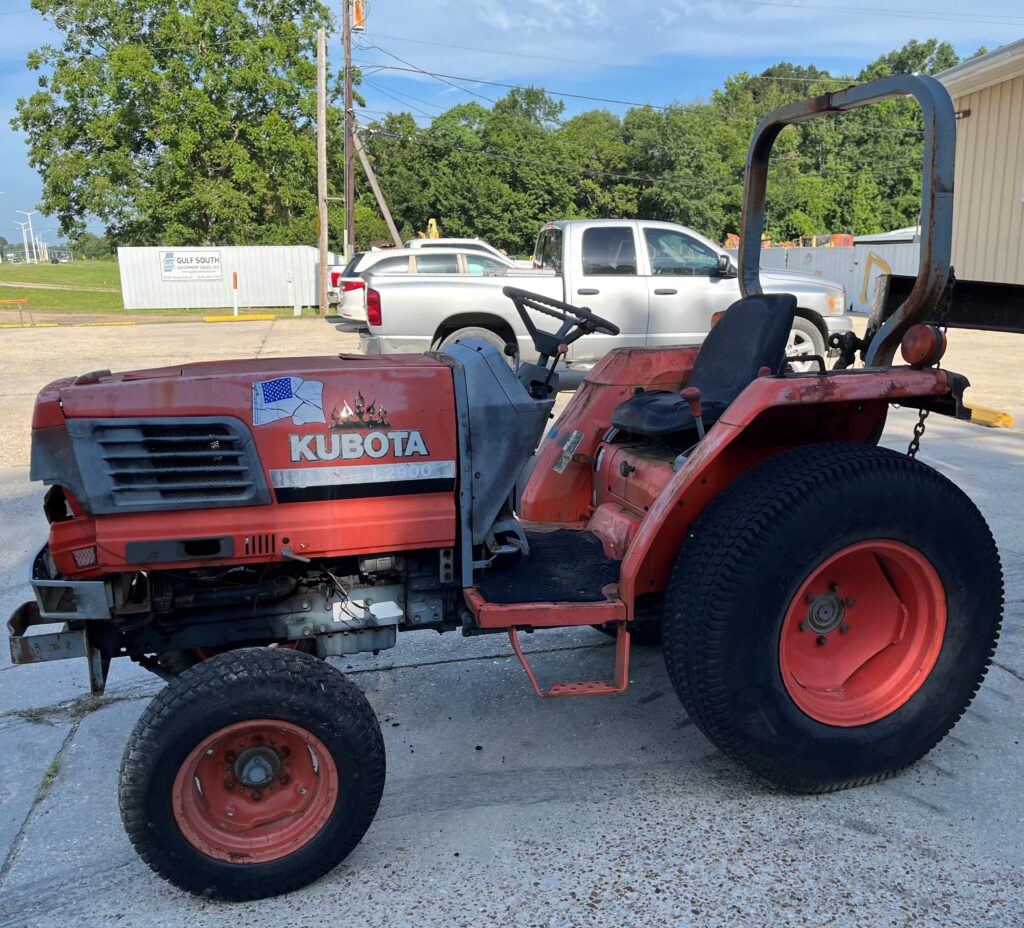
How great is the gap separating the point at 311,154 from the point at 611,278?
28.2 m

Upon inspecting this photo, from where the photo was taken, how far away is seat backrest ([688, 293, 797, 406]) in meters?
3.30

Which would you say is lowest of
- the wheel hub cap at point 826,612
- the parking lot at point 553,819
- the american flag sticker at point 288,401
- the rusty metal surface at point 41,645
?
the parking lot at point 553,819

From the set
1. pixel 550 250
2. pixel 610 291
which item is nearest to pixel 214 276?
pixel 550 250

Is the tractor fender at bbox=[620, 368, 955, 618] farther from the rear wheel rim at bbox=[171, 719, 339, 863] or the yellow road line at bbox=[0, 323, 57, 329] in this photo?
the yellow road line at bbox=[0, 323, 57, 329]

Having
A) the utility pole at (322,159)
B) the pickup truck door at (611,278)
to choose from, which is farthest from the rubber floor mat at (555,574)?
the utility pole at (322,159)

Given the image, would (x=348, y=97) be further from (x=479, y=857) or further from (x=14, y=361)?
(x=479, y=857)

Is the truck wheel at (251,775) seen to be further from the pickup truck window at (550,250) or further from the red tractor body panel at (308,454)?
the pickup truck window at (550,250)

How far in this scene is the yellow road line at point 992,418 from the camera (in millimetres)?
8281

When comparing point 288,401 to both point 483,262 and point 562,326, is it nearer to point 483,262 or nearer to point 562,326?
point 562,326

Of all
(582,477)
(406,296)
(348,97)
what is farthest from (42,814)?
(348,97)

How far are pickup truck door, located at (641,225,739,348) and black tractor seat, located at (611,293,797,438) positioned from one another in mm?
6545

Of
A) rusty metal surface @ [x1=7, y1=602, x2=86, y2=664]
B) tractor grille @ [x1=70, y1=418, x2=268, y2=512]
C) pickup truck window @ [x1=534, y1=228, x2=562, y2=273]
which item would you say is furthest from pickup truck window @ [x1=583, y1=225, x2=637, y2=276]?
rusty metal surface @ [x1=7, y1=602, x2=86, y2=664]

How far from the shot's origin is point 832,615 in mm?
2912

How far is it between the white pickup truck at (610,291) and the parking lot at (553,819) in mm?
6082
